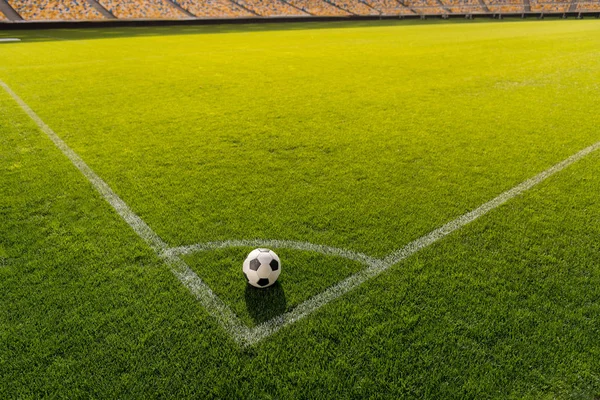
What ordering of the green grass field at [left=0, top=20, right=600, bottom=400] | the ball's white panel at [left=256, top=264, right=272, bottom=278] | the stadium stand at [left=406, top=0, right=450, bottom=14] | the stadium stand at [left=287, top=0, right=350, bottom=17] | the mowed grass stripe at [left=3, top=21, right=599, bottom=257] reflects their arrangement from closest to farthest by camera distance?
the green grass field at [left=0, top=20, right=600, bottom=400] → the ball's white panel at [left=256, top=264, right=272, bottom=278] → the mowed grass stripe at [left=3, top=21, right=599, bottom=257] → the stadium stand at [left=287, top=0, right=350, bottom=17] → the stadium stand at [left=406, top=0, right=450, bottom=14]

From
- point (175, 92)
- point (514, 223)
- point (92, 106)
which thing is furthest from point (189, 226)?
point (175, 92)

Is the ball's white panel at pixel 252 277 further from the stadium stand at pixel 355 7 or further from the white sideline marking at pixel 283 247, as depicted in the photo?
the stadium stand at pixel 355 7

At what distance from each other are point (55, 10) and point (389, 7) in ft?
97.8

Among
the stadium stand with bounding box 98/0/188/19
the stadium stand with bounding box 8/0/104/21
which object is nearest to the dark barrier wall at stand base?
the stadium stand with bounding box 8/0/104/21

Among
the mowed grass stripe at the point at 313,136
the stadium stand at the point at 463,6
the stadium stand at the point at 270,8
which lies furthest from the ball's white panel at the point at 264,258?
the stadium stand at the point at 463,6

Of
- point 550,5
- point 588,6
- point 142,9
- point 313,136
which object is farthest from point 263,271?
point 550,5

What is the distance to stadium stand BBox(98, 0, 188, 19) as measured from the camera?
2781 centimetres

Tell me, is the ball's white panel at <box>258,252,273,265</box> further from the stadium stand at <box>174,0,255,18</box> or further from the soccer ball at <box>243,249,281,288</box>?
the stadium stand at <box>174,0,255,18</box>

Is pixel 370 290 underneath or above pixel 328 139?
underneath

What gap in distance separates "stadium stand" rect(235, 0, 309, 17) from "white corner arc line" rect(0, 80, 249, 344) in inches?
1243

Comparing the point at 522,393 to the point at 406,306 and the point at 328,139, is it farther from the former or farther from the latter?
the point at 328,139

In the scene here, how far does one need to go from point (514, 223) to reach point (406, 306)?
152 centimetres

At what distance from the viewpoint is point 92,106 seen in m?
6.91

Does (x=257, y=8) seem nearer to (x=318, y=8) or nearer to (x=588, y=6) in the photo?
(x=318, y=8)
